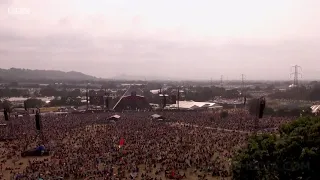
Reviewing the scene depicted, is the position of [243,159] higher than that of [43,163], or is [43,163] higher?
[243,159]

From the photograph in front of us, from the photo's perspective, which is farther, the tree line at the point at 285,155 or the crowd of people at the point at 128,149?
the crowd of people at the point at 128,149

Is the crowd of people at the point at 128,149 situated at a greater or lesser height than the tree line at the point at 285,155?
lesser

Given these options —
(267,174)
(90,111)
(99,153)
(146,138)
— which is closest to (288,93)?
(90,111)

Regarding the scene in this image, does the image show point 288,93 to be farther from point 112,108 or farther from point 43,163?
point 43,163

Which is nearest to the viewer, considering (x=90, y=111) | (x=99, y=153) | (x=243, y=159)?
(x=243, y=159)

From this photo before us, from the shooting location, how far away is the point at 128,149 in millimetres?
38469

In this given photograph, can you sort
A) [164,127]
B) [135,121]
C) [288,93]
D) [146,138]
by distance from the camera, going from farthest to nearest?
[288,93]
[135,121]
[164,127]
[146,138]

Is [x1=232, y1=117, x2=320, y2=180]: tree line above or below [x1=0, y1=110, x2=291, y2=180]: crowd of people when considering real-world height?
above

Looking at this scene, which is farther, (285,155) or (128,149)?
(128,149)

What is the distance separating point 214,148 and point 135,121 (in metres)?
23.8

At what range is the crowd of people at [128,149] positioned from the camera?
101ft

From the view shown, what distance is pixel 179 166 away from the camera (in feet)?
105

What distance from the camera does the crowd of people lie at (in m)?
30.7

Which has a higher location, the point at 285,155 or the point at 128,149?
the point at 285,155
